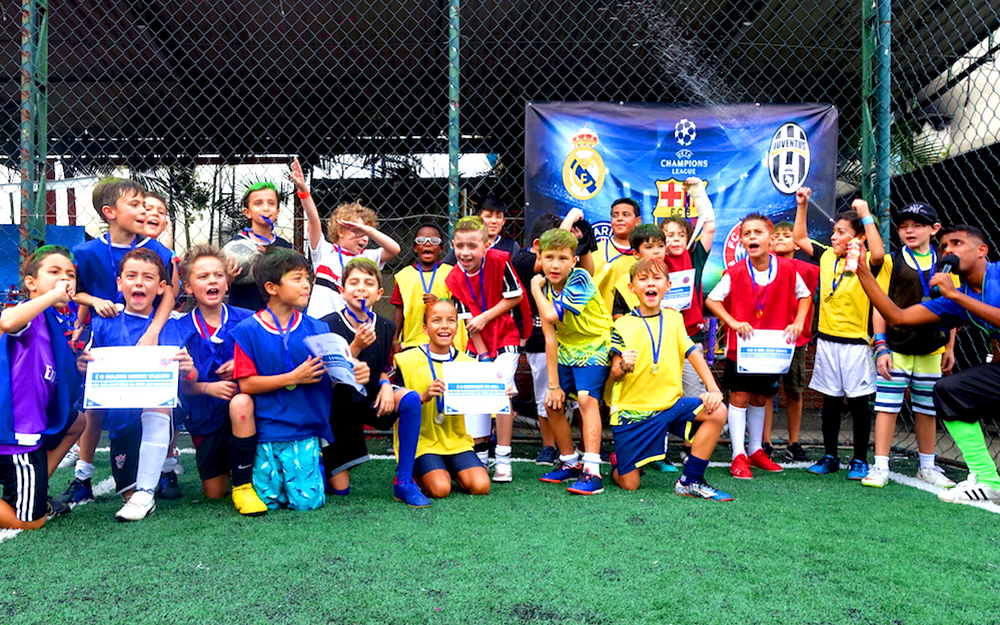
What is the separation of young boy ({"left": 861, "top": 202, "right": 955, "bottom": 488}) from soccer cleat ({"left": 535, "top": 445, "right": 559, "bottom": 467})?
1.70 m

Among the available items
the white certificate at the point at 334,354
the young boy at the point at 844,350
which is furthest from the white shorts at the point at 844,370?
the white certificate at the point at 334,354

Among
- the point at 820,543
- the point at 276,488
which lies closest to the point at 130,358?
the point at 276,488

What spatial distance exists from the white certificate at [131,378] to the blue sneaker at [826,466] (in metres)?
3.41

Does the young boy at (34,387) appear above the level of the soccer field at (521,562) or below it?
above

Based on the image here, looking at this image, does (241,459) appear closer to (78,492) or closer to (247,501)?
(247,501)

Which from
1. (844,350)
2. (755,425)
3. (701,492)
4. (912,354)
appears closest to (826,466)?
(755,425)

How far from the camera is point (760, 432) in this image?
14.8ft

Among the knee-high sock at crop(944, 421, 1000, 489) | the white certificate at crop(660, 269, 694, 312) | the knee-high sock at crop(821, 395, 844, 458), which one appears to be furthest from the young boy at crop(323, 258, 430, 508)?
the knee-high sock at crop(944, 421, 1000, 489)

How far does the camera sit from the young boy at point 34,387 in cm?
302

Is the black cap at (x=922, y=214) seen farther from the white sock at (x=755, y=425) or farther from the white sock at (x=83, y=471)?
the white sock at (x=83, y=471)

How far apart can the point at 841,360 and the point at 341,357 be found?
2.86 m

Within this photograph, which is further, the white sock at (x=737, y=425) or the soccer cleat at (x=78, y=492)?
the white sock at (x=737, y=425)

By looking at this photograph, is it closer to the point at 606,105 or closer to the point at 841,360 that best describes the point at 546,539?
the point at 841,360

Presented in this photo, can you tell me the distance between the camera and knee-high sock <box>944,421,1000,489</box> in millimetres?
3666
